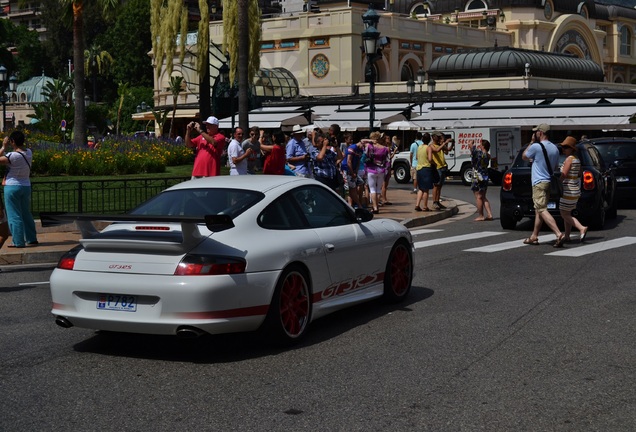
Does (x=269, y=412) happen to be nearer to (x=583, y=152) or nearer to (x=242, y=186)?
(x=242, y=186)

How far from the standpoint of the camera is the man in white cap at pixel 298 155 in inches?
718

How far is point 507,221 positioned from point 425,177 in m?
3.84

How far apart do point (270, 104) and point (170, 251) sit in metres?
56.9

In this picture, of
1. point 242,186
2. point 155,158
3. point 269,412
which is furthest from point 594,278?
point 155,158

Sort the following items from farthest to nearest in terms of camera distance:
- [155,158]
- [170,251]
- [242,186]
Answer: [155,158] → [242,186] → [170,251]

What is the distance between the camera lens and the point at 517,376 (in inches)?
285

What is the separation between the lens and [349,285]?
9.28 m

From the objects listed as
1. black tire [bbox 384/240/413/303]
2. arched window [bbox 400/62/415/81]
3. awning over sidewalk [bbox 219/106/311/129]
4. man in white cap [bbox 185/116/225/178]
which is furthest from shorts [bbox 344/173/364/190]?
arched window [bbox 400/62/415/81]

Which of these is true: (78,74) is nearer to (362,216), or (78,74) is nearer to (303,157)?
(303,157)

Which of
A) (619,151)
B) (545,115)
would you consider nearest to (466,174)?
(545,115)

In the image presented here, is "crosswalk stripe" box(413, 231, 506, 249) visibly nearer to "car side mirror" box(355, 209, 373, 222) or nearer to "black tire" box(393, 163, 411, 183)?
"car side mirror" box(355, 209, 373, 222)

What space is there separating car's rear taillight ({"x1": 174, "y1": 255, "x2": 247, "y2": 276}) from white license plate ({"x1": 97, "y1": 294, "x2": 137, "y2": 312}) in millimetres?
433

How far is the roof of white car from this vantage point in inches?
351

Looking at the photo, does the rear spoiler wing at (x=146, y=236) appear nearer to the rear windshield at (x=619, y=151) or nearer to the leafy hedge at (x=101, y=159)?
the rear windshield at (x=619, y=151)
